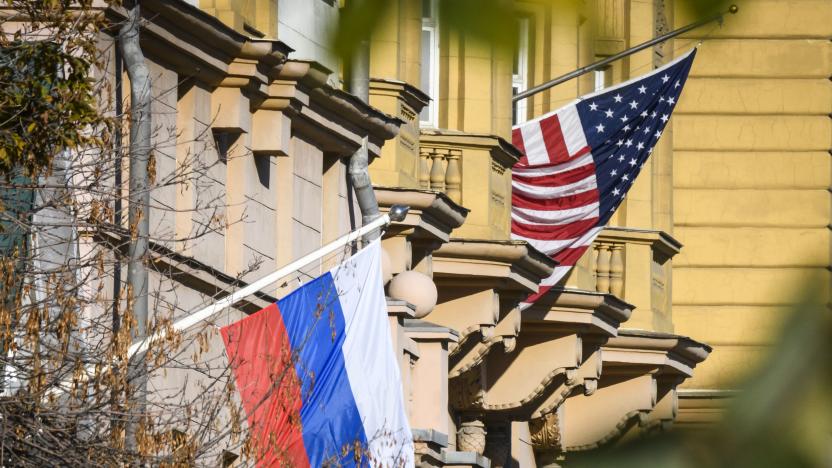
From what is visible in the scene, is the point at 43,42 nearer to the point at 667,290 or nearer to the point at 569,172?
the point at 569,172

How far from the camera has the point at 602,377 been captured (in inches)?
1179

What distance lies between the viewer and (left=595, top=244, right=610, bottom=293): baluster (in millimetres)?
28125

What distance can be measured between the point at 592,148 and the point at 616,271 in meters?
5.75

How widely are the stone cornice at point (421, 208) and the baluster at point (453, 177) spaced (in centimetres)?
114

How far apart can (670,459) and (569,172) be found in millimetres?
21253

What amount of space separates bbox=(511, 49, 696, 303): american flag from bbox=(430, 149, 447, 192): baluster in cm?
111

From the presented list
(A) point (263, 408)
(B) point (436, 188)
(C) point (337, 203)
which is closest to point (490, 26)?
(A) point (263, 408)

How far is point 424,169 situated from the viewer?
22469 mm

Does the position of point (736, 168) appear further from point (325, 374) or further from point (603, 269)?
point (325, 374)

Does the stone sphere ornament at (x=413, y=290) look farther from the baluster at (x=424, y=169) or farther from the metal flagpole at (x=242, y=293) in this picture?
the baluster at (x=424, y=169)

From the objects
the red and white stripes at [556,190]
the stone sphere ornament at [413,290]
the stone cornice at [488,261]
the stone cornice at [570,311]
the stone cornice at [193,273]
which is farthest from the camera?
the stone cornice at [570,311]

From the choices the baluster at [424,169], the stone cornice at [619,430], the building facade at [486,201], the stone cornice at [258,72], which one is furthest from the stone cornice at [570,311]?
the stone cornice at [619,430]

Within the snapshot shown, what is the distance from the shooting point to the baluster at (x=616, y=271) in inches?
1116

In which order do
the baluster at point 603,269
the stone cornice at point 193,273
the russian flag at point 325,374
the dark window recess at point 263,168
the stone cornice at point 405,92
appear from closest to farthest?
the russian flag at point 325,374 < the stone cornice at point 193,273 < the dark window recess at point 263,168 < the stone cornice at point 405,92 < the baluster at point 603,269
